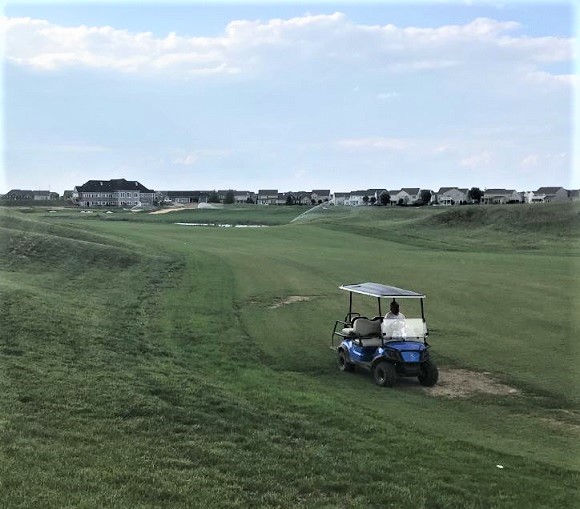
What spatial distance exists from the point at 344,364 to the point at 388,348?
4.24 feet

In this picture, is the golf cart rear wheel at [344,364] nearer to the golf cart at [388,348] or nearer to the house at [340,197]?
the golf cart at [388,348]

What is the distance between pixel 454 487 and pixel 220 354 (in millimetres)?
7663

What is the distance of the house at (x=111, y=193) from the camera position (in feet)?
561

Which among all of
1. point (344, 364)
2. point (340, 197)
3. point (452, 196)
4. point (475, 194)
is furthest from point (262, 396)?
point (340, 197)

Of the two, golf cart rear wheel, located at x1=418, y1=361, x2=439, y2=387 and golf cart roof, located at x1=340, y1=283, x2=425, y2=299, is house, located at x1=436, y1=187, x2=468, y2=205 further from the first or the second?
golf cart rear wheel, located at x1=418, y1=361, x2=439, y2=387

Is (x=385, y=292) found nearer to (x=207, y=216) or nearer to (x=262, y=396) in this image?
(x=262, y=396)

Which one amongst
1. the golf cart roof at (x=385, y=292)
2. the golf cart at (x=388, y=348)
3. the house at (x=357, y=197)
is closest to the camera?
the golf cart at (x=388, y=348)

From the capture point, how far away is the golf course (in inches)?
276

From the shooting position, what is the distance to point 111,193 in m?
174

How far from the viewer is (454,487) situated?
7.32 m

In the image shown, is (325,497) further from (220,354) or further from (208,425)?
(220,354)

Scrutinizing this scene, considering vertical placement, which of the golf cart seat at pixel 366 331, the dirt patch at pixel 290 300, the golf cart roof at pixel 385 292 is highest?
the golf cart roof at pixel 385 292

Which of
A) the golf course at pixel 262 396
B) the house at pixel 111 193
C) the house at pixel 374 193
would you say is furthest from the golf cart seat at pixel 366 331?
the house at pixel 374 193

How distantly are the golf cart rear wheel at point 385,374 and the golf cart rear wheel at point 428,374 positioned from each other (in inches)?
21.9
